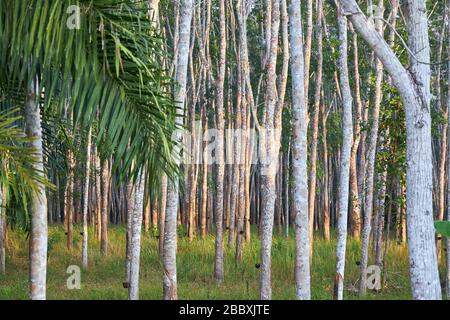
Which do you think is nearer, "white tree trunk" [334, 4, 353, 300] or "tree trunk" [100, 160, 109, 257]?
"white tree trunk" [334, 4, 353, 300]

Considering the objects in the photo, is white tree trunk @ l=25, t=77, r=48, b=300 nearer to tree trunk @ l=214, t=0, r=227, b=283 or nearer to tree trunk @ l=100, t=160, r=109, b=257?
tree trunk @ l=214, t=0, r=227, b=283

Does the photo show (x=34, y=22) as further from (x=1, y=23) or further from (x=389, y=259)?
(x=389, y=259)

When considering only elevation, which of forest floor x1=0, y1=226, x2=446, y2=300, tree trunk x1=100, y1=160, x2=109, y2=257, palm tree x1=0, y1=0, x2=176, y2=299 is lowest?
forest floor x1=0, y1=226, x2=446, y2=300

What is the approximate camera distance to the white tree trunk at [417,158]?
22.0 ft

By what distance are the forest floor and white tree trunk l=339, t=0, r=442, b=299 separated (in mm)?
6395

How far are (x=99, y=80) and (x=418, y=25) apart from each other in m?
2.95

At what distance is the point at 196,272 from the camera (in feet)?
53.4

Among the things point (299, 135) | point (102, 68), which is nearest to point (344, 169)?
point (299, 135)

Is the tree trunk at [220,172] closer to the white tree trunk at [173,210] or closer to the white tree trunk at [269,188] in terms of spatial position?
the white tree trunk at [269,188]

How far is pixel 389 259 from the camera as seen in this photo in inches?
667

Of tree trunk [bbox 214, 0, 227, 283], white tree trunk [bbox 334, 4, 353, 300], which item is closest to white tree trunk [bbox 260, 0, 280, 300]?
white tree trunk [bbox 334, 4, 353, 300]

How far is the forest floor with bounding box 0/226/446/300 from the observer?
13516mm

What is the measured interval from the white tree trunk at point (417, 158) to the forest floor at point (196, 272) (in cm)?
639
